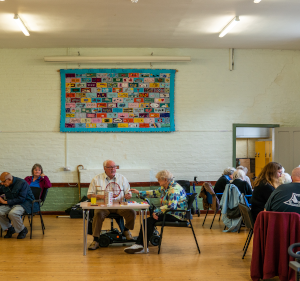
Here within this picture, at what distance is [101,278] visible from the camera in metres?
3.62

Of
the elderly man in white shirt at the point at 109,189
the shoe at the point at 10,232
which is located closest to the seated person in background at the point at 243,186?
the elderly man in white shirt at the point at 109,189

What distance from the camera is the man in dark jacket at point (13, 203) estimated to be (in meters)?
5.40

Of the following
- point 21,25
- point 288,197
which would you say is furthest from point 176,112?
point 288,197

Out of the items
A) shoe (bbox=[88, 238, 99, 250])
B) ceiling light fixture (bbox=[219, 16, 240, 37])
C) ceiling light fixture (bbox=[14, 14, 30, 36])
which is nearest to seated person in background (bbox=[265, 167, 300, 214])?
shoe (bbox=[88, 238, 99, 250])

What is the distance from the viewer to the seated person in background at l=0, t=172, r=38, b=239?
5.40 m

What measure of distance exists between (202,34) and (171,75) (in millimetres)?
1248

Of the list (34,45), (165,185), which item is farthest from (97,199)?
(34,45)

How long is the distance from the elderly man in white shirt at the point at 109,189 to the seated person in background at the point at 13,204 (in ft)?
4.27

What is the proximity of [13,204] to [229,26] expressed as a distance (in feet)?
16.0

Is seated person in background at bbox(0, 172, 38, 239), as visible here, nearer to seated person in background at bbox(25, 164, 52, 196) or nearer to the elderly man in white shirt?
seated person in background at bbox(25, 164, 52, 196)

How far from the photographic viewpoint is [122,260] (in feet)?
13.9

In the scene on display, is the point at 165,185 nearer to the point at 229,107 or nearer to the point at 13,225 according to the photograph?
the point at 13,225

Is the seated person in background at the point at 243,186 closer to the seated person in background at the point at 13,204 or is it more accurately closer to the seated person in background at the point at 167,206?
the seated person in background at the point at 167,206

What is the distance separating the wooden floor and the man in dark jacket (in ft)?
0.60
